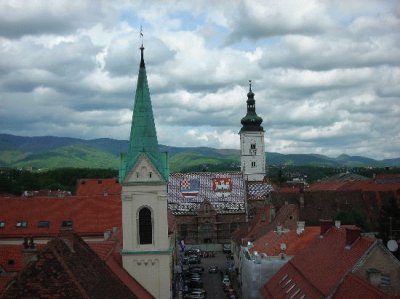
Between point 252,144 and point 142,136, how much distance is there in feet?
377

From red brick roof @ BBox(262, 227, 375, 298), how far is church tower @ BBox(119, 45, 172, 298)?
32.5 feet

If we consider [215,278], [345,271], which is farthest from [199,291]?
[345,271]

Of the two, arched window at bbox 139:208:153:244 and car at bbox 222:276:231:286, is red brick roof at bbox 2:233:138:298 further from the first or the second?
car at bbox 222:276:231:286

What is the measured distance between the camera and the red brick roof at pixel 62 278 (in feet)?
91.0

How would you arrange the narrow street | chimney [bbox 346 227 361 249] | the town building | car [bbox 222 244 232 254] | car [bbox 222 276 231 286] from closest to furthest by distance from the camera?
the town building < chimney [bbox 346 227 361 249] < the narrow street < car [bbox 222 276 231 286] < car [bbox 222 244 232 254]

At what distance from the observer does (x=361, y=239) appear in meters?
43.4

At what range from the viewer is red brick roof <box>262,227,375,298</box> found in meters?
40.9

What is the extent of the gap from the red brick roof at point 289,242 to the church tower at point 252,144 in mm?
92674

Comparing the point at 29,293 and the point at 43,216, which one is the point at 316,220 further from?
the point at 29,293

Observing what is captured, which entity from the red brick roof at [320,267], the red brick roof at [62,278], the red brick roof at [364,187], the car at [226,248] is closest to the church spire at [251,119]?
the red brick roof at [364,187]

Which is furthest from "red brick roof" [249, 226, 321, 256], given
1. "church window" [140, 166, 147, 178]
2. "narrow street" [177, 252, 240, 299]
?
"church window" [140, 166, 147, 178]

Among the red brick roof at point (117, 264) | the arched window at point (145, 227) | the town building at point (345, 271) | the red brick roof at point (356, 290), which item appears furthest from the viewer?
the arched window at point (145, 227)

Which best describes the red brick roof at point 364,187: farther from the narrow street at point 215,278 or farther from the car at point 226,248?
the narrow street at point 215,278

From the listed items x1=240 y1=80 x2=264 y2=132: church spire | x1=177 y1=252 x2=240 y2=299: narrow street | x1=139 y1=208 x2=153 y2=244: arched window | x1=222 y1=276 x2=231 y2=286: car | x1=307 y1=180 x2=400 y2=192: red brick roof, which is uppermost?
x1=240 y1=80 x2=264 y2=132: church spire
